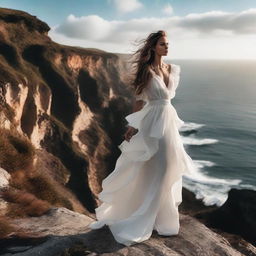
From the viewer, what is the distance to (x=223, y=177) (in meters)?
59.3

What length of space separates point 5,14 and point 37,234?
56.8 m

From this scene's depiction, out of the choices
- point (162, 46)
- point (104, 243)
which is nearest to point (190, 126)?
point (162, 46)

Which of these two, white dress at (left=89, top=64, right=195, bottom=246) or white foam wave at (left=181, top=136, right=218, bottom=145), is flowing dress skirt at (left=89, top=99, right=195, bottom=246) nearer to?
white dress at (left=89, top=64, right=195, bottom=246)

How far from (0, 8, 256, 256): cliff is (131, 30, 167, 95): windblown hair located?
0.73ft

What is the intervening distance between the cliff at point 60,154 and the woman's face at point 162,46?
776mm

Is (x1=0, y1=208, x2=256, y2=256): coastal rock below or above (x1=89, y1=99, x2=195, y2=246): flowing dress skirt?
below

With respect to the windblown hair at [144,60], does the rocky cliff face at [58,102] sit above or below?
below

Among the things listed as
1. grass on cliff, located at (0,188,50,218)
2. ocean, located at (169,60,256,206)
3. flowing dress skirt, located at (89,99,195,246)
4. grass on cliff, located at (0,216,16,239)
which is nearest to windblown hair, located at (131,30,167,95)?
flowing dress skirt, located at (89,99,195,246)

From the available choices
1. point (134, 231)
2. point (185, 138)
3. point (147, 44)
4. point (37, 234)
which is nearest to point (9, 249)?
point (37, 234)

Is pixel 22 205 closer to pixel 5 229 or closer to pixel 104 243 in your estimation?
pixel 5 229

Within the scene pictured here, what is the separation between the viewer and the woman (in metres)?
6.34

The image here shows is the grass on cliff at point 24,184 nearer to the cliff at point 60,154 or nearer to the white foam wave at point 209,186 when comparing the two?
the cliff at point 60,154

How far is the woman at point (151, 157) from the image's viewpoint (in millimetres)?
6336

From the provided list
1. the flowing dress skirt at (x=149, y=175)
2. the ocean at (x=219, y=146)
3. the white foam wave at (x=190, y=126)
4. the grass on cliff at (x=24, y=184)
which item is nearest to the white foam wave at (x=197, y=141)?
the ocean at (x=219, y=146)
